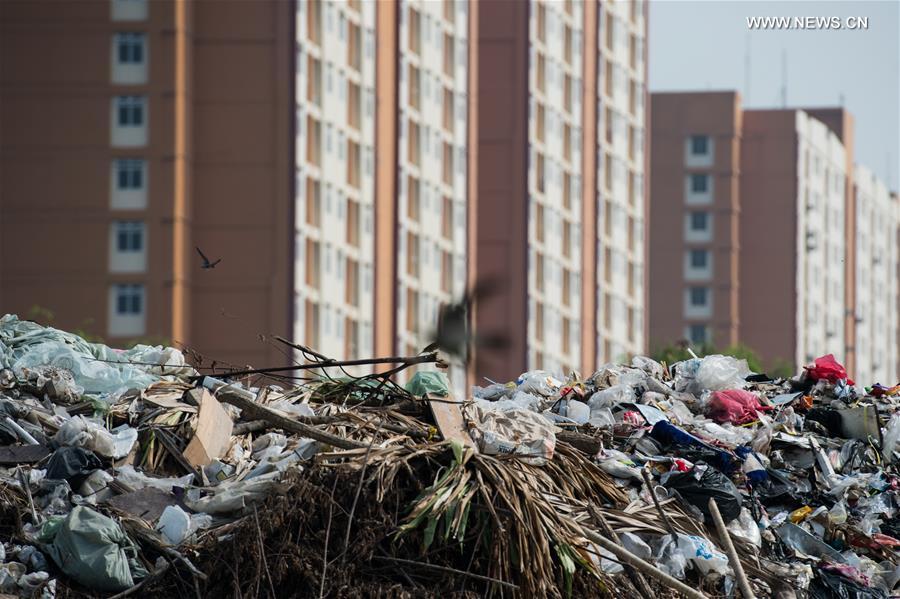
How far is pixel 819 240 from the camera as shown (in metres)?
76.8

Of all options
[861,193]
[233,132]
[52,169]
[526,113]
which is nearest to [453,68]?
[526,113]

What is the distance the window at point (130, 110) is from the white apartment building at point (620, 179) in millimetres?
22369

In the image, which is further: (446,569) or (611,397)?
(611,397)

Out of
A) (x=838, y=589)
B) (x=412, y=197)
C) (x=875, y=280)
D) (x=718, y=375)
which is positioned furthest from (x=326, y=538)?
(x=875, y=280)

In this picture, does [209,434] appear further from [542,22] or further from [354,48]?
[542,22]

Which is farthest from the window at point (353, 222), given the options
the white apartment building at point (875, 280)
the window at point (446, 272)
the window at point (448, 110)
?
the white apartment building at point (875, 280)

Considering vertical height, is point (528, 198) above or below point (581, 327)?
above

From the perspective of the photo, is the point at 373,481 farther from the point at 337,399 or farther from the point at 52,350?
the point at 52,350

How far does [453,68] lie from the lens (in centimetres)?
5025

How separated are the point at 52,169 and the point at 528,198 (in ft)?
59.0

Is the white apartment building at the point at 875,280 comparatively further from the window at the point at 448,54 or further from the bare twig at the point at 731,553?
the bare twig at the point at 731,553

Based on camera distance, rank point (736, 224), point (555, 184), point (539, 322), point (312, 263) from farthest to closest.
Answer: point (736, 224), point (555, 184), point (539, 322), point (312, 263)

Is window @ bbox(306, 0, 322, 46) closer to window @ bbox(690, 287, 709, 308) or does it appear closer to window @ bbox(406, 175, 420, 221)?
window @ bbox(406, 175, 420, 221)

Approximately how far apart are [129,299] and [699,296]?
3657 centimetres
